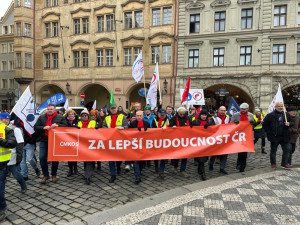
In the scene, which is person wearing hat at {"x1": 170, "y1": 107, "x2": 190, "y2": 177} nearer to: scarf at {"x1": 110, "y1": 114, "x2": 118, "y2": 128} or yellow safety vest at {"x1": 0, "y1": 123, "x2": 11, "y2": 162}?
scarf at {"x1": 110, "y1": 114, "x2": 118, "y2": 128}

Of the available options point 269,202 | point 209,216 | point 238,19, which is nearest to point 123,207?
point 209,216

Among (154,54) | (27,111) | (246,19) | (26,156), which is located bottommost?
(26,156)

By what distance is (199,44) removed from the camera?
21141mm

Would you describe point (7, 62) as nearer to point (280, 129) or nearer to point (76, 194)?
point (76, 194)

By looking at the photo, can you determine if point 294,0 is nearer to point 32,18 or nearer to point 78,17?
point 78,17

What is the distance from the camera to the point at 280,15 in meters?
19.1

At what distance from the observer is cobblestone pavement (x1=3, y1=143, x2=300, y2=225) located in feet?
13.7

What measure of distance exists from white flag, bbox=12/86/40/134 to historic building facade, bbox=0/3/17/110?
3037 cm

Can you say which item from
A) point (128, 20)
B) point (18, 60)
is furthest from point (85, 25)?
point (18, 60)

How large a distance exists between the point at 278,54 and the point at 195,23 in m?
7.40

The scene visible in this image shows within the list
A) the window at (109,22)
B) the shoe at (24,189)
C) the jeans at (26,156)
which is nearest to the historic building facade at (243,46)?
the window at (109,22)

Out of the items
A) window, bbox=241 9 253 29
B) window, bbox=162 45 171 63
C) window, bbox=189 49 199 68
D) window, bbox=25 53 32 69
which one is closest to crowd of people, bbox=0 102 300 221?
window, bbox=189 49 199 68

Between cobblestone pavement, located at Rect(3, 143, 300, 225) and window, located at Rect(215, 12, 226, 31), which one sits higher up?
window, located at Rect(215, 12, 226, 31)

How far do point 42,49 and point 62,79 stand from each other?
4295 millimetres
